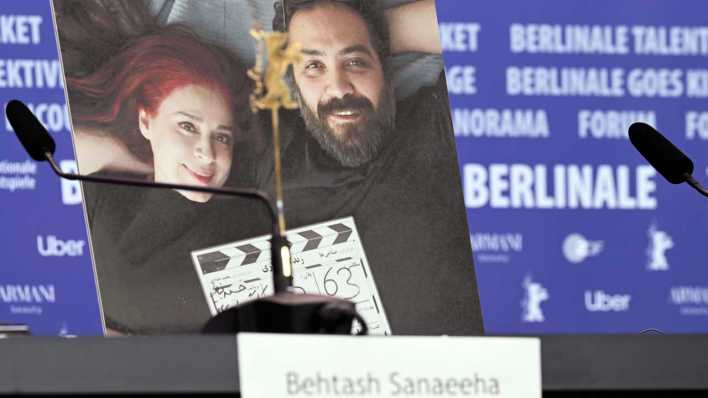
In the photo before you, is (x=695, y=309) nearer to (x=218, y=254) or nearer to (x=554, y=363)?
(x=218, y=254)

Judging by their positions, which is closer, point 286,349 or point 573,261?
point 286,349

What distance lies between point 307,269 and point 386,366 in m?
2.55

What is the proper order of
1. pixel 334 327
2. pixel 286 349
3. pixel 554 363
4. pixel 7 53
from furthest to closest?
pixel 7 53 < pixel 334 327 < pixel 554 363 < pixel 286 349

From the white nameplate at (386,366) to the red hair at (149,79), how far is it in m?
2.57

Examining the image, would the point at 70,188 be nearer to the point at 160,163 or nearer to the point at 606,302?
the point at 160,163

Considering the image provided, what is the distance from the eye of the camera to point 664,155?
2.11 metres

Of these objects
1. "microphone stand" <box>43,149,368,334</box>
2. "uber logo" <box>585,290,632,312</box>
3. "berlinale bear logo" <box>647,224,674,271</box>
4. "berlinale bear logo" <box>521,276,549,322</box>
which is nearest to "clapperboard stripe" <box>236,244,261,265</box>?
"berlinale bear logo" <box>521,276,549,322</box>

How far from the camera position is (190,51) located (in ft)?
12.7

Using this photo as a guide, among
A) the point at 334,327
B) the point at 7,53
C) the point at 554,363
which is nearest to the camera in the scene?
the point at 554,363

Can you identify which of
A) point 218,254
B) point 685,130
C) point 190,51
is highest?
point 190,51

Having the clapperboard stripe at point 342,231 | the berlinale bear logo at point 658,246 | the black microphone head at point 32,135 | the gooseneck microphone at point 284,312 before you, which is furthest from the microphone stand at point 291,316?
the berlinale bear logo at point 658,246

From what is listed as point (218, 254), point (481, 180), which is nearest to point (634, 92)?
point (481, 180)

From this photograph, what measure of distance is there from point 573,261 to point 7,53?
1646 millimetres

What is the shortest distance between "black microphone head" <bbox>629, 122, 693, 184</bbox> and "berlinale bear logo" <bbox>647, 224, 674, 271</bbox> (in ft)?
5.69
